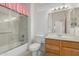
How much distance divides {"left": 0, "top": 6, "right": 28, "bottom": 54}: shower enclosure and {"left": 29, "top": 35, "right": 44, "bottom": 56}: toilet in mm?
111

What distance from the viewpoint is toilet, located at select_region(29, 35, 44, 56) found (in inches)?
61.7

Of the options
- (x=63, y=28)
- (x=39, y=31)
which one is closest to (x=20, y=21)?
(x=39, y=31)

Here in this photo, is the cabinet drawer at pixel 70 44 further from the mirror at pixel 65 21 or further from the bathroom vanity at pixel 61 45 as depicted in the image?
the mirror at pixel 65 21

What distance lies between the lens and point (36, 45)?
1.58m

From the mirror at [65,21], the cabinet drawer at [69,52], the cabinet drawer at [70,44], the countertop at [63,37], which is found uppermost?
the mirror at [65,21]

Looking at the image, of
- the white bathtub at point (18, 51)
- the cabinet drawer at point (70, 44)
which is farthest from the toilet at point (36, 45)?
the cabinet drawer at point (70, 44)

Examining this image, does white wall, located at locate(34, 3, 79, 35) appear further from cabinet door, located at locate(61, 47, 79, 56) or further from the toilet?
cabinet door, located at locate(61, 47, 79, 56)

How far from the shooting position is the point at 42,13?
1584 millimetres

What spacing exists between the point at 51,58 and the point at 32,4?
0.73 m

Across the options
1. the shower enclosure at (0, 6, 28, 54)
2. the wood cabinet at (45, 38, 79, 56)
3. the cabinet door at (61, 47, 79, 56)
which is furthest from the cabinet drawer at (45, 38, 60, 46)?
the shower enclosure at (0, 6, 28, 54)

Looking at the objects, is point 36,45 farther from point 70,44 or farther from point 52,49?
point 70,44

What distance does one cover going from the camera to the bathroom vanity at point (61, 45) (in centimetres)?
150

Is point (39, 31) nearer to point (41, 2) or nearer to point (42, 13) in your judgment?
point (42, 13)

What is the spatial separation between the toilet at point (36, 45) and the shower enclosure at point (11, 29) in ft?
0.36
